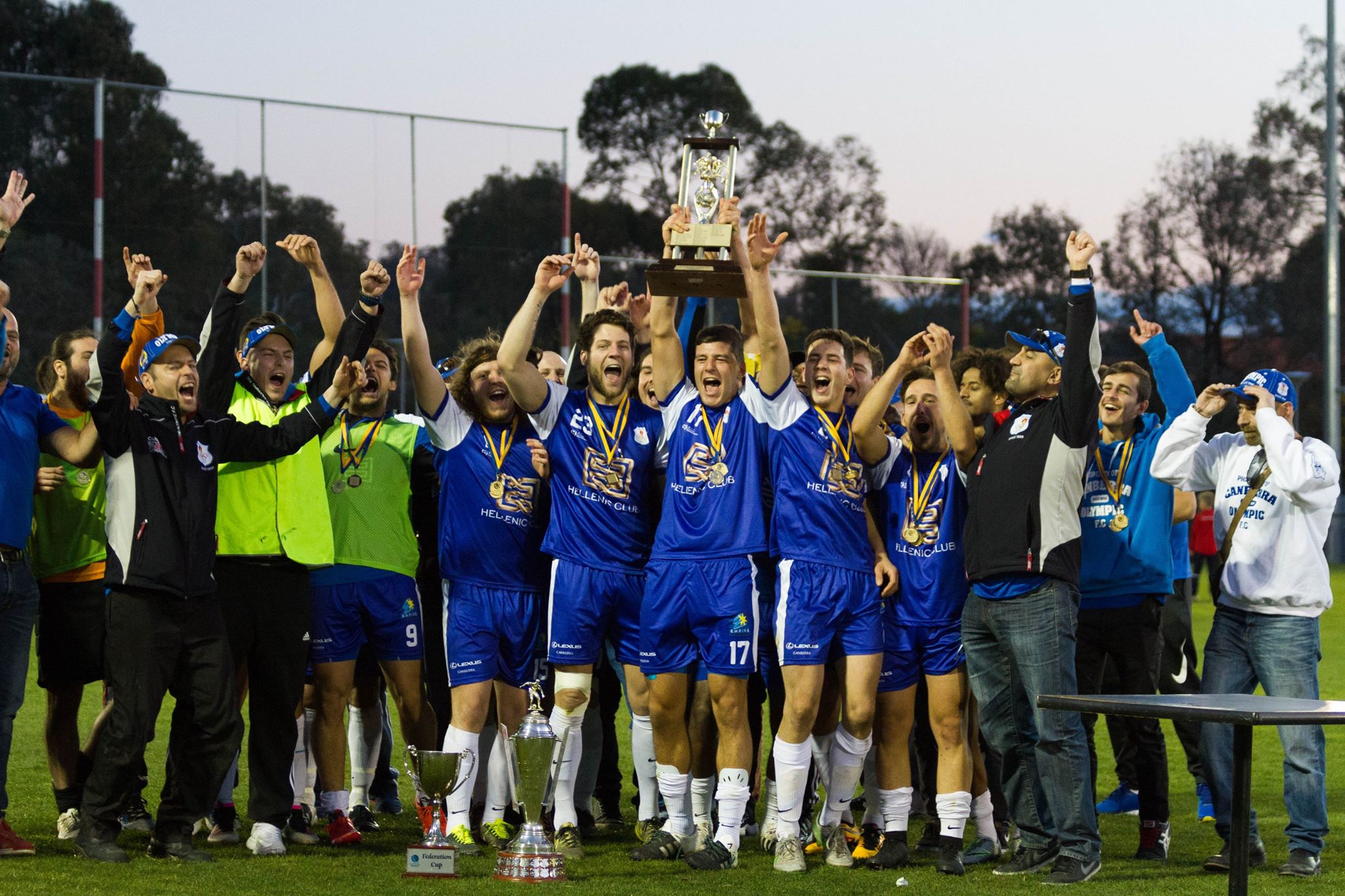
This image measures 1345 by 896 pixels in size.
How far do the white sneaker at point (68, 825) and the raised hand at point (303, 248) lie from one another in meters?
2.66

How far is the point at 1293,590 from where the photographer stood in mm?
6148

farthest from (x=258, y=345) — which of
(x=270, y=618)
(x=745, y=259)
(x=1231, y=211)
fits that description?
(x=1231, y=211)

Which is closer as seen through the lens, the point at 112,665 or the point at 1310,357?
the point at 112,665

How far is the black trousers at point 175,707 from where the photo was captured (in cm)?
580

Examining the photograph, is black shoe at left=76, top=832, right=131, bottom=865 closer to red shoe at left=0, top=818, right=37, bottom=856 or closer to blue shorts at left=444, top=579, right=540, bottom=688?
red shoe at left=0, top=818, right=37, bottom=856

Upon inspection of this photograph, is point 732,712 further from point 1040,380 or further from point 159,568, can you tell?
point 159,568

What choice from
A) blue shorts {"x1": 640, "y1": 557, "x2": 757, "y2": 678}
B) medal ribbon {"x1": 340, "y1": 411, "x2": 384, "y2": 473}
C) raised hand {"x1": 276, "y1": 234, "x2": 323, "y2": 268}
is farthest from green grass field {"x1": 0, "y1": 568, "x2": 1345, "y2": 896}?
raised hand {"x1": 276, "y1": 234, "x2": 323, "y2": 268}

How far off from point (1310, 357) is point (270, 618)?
41.2 meters

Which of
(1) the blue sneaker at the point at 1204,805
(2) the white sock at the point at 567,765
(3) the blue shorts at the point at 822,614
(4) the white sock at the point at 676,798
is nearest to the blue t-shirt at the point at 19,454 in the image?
(2) the white sock at the point at 567,765

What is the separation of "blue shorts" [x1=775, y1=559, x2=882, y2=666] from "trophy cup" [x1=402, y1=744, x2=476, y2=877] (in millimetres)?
1447

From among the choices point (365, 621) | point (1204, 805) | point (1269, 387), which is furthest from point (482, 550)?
point (1204, 805)

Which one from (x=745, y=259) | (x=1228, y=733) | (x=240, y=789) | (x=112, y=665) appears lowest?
(x=240, y=789)

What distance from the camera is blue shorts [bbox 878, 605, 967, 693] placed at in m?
6.32

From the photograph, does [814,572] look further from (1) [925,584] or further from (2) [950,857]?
(2) [950,857]
